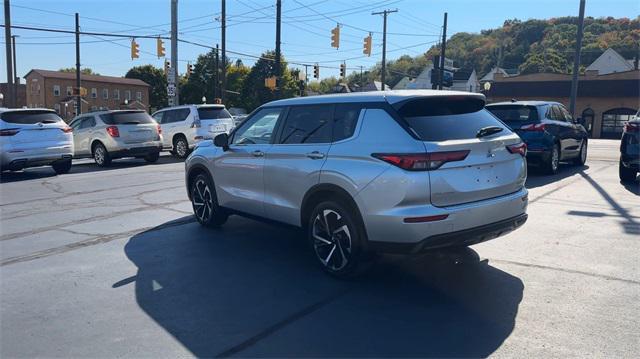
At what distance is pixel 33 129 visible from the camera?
13.0 meters

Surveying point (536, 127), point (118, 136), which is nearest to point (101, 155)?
point (118, 136)

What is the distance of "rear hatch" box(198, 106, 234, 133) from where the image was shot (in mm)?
17953

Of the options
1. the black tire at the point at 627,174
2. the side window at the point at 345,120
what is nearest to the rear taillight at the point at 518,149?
the side window at the point at 345,120

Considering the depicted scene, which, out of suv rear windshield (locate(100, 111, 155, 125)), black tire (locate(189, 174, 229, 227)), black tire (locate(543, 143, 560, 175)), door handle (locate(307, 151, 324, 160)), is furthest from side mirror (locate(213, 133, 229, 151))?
suv rear windshield (locate(100, 111, 155, 125))

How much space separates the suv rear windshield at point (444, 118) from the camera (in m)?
4.64

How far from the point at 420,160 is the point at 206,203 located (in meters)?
3.70

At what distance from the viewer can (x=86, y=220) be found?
7.81m

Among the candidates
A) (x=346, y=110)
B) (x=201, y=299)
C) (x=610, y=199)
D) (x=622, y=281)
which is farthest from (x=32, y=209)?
(x=610, y=199)

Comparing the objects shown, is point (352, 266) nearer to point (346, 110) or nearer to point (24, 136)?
point (346, 110)

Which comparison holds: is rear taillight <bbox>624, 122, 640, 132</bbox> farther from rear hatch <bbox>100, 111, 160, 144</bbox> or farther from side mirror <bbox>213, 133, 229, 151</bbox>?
rear hatch <bbox>100, 111, 160, 144</bbox>

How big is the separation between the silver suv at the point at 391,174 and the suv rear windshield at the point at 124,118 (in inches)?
443

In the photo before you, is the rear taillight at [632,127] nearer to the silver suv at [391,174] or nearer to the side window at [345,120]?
the silver suv at [391,174]

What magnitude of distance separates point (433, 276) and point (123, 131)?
506 inches

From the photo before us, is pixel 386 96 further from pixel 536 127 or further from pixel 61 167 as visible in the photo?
pixel 61 167
